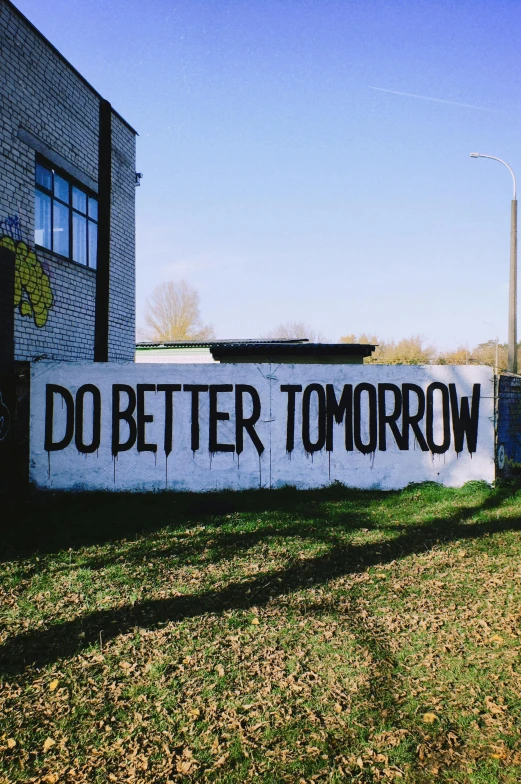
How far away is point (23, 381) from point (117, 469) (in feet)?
6.75

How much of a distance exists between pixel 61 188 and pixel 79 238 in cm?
105

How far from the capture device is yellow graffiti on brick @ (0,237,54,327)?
9.59m

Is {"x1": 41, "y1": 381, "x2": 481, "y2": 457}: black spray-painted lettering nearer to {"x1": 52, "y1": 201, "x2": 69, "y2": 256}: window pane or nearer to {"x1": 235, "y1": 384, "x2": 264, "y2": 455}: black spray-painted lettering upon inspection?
{"x1": 235, "y1": 384, "x2": 264, "y2": 455}: black spray-painted lettering

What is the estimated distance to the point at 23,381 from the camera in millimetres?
9086

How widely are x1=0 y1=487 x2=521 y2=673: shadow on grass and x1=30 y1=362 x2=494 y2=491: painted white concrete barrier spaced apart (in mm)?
1124

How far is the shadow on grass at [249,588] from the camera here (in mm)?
4012

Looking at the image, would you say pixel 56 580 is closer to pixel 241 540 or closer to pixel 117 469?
pixel 241 540

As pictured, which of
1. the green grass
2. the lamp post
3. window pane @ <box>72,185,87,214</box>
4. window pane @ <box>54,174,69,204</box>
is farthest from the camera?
the lamp post

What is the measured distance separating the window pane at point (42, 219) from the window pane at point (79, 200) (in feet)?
3.56

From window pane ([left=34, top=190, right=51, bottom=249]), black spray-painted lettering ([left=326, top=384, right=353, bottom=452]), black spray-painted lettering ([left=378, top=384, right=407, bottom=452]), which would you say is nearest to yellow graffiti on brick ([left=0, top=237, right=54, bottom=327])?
window pane ([left=34, top=190, right=51, bottom=249])

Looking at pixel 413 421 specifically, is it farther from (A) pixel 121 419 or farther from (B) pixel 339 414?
(A) pixel 121 419

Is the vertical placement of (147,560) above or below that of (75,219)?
below

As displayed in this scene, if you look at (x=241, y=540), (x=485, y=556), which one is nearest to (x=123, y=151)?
(x=241, y=540)

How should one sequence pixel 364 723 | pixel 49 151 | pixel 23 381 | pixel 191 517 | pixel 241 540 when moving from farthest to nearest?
pixel 49 151 < pixel 23 381 < pixel 191 517 < pixel 241 540 < pixel 364 723
